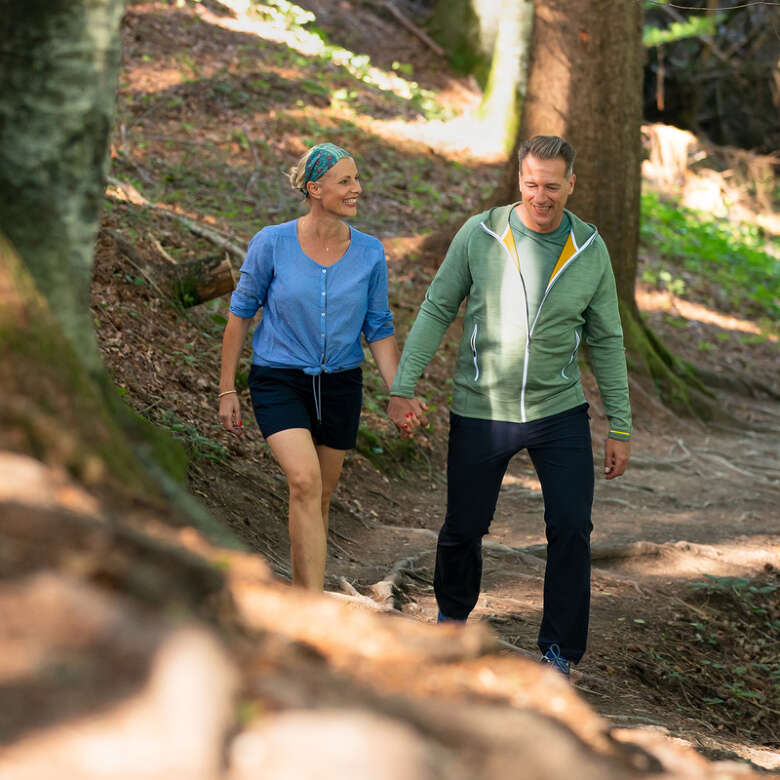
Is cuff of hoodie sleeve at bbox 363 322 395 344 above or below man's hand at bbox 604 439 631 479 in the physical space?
above

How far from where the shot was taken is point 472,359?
197 inches

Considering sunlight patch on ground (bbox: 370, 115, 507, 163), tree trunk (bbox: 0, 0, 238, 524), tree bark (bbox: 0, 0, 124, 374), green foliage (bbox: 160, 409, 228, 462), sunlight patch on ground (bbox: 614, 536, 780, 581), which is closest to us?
tree trunk (bbox: 0, 0, 238, 524)

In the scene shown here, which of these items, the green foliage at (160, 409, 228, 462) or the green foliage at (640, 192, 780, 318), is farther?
the green foliage at (640, 192, 780, 318)

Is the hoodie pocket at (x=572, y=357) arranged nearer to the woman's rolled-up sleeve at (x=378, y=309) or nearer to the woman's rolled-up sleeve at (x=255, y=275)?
the woman's rolled-up sleeve at (x=378, y=309)

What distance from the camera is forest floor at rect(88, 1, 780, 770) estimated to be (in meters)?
6.12

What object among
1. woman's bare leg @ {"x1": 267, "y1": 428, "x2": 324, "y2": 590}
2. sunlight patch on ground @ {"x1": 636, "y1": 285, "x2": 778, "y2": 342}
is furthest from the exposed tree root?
woman's bare leg @ {"x1": 267, "y1": 428, "x2": 324, "y2": 590}

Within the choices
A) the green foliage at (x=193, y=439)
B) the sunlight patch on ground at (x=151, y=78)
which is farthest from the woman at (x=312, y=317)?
the sunlight patch on ground at (x=151, y=78)

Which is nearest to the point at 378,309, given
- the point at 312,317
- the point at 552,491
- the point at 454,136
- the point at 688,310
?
the point at 312,317

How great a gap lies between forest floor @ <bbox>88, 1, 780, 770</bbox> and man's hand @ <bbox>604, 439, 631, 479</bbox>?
46.2 inches

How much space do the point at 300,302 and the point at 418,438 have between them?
4.69 metres

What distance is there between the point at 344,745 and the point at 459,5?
22.8 metres

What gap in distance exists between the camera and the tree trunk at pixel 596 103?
11461 millimetres

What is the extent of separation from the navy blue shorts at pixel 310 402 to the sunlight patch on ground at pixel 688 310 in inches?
455

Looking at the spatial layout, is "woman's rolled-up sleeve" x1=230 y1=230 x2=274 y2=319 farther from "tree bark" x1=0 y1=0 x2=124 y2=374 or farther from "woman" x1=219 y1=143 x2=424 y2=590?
"tree bark" x1=0 y1=0 x2=124 y2=374
